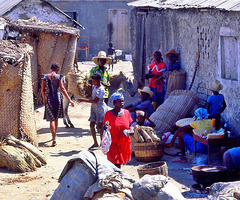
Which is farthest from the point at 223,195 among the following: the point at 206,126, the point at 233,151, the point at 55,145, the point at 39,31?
the point at 39,31

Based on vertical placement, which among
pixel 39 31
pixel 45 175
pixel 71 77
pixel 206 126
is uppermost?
pixel 39 31

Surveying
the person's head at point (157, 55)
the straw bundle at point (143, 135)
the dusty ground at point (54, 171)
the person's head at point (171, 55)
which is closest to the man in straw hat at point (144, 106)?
the dusty ground at point (54, 171)

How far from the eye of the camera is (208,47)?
1015 centimetres

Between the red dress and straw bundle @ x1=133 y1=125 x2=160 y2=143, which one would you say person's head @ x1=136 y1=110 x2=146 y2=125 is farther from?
the red dress

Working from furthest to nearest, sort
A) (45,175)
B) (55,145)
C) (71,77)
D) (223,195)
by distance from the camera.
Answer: (71,77), (55,145), (45,175), (223,195)

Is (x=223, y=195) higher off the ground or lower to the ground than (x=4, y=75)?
lower

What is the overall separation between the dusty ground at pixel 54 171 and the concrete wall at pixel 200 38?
5.20ft

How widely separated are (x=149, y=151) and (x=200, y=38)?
3.14 m

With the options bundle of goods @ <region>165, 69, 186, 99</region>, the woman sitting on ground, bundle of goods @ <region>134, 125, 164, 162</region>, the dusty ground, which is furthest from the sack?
bundle of goods @ <region>165, 69, 186, 99</region>

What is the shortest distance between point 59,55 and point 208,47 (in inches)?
185

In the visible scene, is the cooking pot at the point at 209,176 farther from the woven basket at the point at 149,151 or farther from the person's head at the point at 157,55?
the person's head at the point at 157,55

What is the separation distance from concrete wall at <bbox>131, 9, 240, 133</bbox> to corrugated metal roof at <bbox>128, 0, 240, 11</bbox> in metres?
0.20

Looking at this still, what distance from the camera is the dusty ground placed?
7047mm

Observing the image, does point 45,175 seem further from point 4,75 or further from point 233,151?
point 233,151
